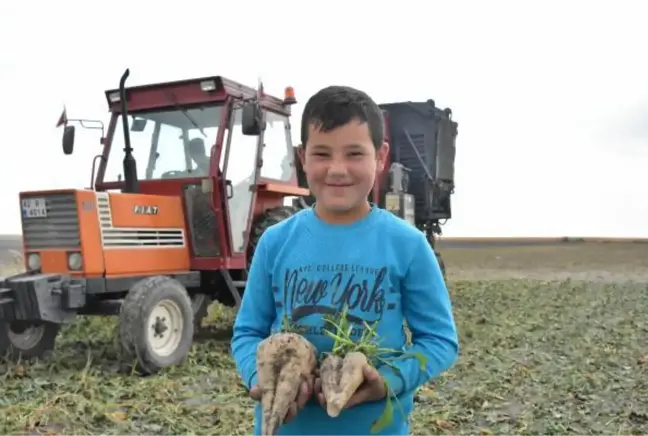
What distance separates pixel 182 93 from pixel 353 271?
6.25 metres

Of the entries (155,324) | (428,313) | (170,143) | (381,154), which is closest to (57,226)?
(155,324)

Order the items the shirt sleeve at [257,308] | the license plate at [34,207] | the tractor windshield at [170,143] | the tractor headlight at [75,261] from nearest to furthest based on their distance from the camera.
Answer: the shirt sleeve at [257,308] < the tractor headlight at [75,261] < the license plate at [34,207] < the tractor windshield at [170,143]

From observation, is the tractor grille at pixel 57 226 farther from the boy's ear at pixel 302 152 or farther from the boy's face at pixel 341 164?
the boy's face at pixel 341 164

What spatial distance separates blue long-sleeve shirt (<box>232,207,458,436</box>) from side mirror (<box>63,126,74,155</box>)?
6.18 meters

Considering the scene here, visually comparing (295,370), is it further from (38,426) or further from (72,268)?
(72,268)

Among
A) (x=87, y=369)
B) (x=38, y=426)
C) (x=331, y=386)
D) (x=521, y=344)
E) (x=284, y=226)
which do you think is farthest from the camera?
(x=521, y=344)

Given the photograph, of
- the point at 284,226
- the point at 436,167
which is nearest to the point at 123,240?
the point at 284,226

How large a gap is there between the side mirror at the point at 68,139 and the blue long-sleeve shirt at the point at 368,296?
6179mm

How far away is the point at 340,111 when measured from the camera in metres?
1.93

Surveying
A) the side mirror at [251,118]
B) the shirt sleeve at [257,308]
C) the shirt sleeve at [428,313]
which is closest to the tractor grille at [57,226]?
the side mirror at [251,118]

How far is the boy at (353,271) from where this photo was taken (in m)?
1.94

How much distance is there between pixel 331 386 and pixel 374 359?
184mm

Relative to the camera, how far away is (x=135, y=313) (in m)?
6.37

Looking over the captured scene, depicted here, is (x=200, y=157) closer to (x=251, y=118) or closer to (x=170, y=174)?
(x=170, y=174)
